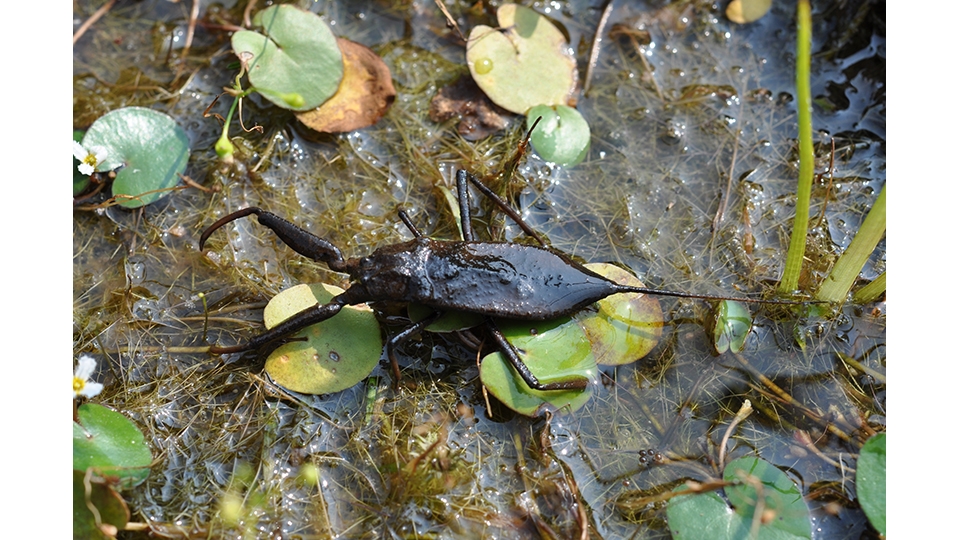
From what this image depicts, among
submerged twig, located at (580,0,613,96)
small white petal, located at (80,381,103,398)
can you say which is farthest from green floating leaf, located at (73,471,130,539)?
submerged twig, located at (580,0,613,96)

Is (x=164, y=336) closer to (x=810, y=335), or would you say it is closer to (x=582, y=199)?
(x=582, y=199)

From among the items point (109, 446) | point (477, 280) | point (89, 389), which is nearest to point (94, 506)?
point (109, 446)

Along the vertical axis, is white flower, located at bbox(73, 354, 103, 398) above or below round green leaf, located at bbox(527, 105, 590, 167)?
below

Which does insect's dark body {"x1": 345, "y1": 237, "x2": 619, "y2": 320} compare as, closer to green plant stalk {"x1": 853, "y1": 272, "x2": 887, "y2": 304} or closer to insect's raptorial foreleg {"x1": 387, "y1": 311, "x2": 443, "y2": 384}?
insect's raptorial foreleg {"x1": 387, "y1": 311, "x2": 443, "y2": 384}

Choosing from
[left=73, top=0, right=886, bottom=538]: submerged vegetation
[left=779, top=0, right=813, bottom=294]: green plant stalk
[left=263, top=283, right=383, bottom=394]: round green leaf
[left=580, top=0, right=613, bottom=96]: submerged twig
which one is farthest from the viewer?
[left=580, top=0, right=613, bottom=96]: submerged twig

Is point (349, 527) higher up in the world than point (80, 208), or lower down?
lower down

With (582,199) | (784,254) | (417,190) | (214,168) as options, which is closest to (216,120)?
(214,168)

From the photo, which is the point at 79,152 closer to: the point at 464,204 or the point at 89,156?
the point at 89,156

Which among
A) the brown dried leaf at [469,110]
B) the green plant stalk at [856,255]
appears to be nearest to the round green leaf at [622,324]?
the green plant stalk at [856,255]
